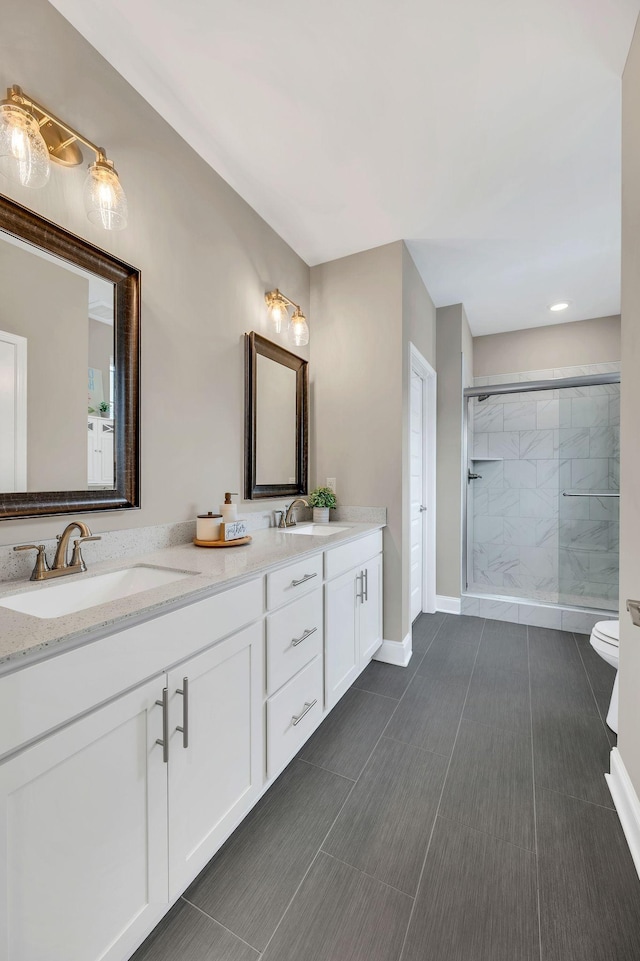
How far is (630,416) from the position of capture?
137 centimetres

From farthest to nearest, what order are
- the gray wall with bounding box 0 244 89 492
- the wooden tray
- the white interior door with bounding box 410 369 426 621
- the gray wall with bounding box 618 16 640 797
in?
the white interior door with bounding box 410 369 426 621 < the wooden tray < the gray wall with bounding box 618 16 640 797 < the gray wall with bounding box 0 244 89 492

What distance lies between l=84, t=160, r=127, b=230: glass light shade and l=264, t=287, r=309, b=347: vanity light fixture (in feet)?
3.38

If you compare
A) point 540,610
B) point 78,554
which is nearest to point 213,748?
point 78,554

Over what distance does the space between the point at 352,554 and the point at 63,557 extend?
1278mm

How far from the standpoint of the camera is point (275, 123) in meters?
1.67

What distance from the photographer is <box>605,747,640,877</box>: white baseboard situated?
3.95ft

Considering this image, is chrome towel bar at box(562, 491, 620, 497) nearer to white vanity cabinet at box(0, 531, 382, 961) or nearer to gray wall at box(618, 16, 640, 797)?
gray wall at box(618, 16, 640, 797)

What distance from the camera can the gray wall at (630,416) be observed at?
1293 millimetres

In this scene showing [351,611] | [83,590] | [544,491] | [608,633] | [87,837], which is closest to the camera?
[87,837]

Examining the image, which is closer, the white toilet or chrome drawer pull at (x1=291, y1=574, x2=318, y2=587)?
chrome drawer pull at (x1=291, y1=574, x2=318, y2=587)

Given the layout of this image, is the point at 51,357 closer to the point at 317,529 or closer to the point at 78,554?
the point at 78,554

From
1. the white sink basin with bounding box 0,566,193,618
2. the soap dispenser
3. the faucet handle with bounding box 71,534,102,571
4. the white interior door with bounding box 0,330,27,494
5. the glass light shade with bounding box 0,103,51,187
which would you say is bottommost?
the white sink basin with bounding box 0,566,193,618

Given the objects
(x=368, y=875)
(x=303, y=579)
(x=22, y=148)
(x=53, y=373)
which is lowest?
(x=368, y=875)

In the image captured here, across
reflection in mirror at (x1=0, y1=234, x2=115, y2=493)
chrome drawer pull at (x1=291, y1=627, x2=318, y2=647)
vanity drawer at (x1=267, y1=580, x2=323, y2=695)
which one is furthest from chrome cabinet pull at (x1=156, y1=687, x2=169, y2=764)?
reflection in mirror at (x1=0, y1=234, x2=115, y2=493)
